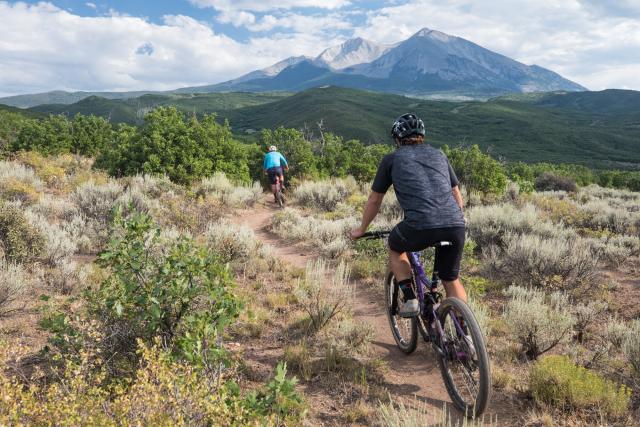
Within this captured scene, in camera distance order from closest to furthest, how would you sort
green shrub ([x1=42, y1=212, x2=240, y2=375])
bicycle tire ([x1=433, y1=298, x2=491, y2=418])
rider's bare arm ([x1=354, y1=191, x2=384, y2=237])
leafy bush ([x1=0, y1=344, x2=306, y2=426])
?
leafy bush ([x1=0, y1=344, x2=306, y2=426]), bicycle tire ([x1=433, y1=298, x2=491, y2=418]), green shrub ([x1=42, y1=212, x2=240, y2=375]), rider's bare arm ([x1=354, y1=191, x2=384, y2=237])

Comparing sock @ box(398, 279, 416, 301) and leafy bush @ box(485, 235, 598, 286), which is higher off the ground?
sock @ box(398, 279, 416, 301)

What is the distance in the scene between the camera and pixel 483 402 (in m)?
3.26

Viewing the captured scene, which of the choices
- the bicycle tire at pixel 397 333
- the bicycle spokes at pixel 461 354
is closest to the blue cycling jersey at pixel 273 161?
the bicycle tire at pixel 397 333

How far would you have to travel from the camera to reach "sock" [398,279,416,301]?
3.98 metres

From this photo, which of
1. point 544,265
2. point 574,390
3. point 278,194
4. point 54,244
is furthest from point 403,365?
point 278,194

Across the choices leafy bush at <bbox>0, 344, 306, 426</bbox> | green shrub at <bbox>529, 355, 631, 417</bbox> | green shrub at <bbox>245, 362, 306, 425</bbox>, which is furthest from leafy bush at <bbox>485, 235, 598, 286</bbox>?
leafy bush at <bbox>0, 344, 306, 426</bbox>

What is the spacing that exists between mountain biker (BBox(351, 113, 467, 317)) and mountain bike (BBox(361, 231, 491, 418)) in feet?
0.43

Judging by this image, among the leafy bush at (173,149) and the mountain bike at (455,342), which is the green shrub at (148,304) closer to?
the mountain bike at (455,342)

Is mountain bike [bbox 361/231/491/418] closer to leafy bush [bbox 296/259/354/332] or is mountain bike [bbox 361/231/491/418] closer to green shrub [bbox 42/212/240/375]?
leafy bush [bbox 296/259/354/332]

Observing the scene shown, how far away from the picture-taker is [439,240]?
3.60 meters

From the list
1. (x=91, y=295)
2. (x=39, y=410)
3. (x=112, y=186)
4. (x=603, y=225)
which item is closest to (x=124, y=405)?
(x=39, y=410)

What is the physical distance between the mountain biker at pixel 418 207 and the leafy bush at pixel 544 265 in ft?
10.8

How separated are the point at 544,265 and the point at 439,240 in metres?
4.09

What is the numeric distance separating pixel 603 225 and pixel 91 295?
11.4 metres
